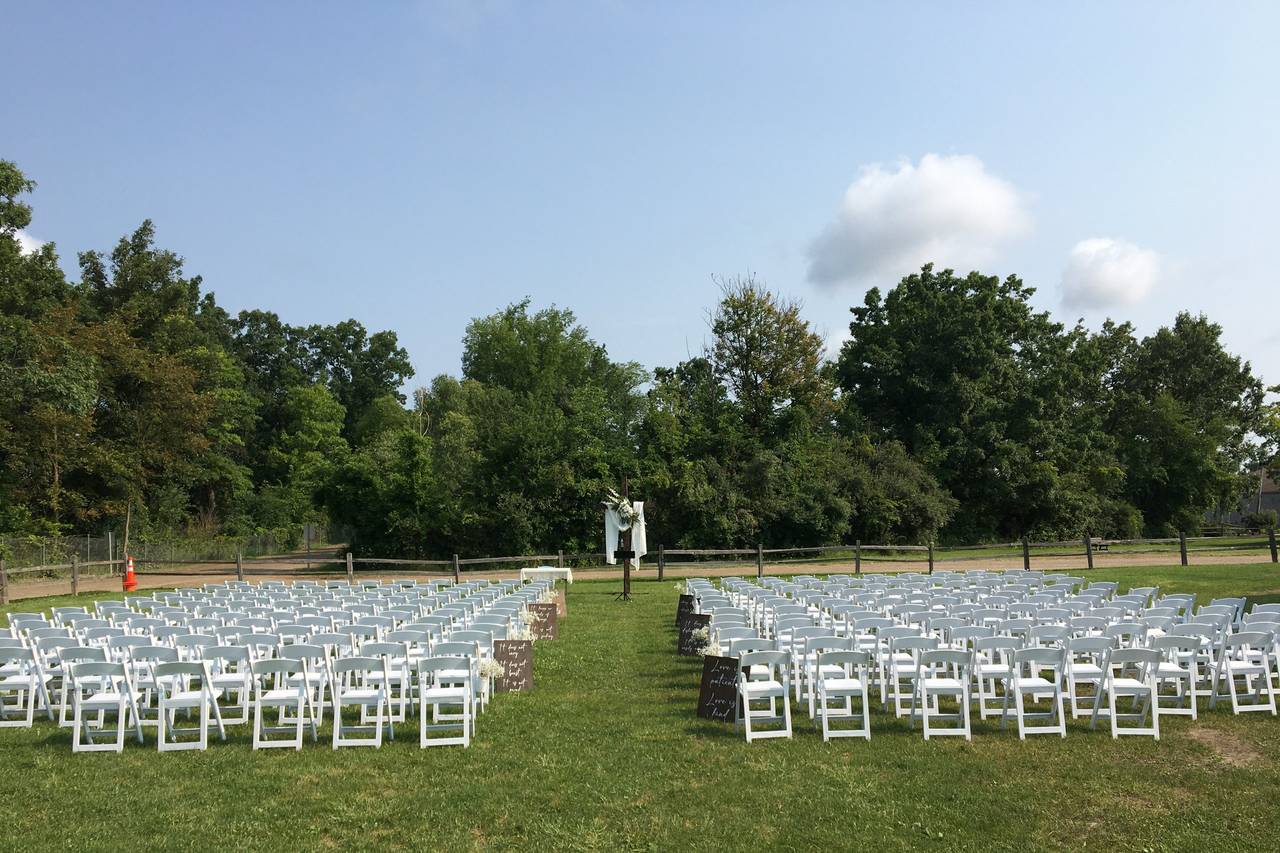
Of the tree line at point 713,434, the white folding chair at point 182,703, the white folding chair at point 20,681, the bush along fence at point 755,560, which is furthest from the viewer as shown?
the tree line at point 713,434

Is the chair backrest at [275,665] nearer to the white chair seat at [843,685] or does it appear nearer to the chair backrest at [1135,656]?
the white chair seat at [843,685]

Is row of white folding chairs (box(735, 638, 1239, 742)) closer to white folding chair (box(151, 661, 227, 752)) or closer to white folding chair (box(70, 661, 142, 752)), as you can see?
white folding chair (box(151, 661, 227, 752))

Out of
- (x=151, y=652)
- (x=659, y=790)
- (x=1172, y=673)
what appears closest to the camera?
(x=659, y=790)

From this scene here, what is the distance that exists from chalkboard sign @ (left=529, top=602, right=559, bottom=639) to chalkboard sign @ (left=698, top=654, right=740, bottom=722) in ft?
21.3

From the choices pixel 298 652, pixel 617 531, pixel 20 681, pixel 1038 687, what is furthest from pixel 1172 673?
pixel 617 531

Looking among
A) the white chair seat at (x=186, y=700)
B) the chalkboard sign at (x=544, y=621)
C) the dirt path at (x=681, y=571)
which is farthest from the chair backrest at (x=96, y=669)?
the dirt path at (x=681, y=571)

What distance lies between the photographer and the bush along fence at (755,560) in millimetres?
30516

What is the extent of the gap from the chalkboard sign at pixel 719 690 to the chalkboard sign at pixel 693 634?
400 cm

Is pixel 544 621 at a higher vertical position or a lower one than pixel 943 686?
lower

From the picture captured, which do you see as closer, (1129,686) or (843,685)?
(843,685)

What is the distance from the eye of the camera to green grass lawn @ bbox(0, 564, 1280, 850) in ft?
20.4

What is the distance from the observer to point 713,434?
41469mm

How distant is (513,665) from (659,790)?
14.9ft

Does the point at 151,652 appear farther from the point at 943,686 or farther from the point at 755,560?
the point at 755,560
